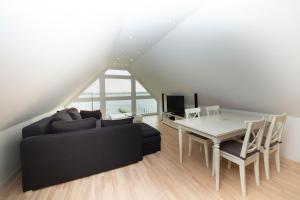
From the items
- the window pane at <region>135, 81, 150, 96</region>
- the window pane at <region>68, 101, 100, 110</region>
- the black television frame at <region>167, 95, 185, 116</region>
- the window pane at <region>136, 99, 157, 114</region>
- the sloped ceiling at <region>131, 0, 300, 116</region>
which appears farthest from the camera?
the window pane at <region>136, 99, 157, 114</region>

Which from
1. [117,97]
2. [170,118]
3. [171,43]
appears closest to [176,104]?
[170,118]

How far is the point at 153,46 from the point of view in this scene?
10.4 ft

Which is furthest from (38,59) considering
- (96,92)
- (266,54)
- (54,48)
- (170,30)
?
(96,92)

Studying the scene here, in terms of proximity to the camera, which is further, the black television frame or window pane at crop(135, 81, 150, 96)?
window pane at crop(135, 81, 150, 96)

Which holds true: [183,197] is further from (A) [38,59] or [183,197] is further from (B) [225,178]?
(A) [38,59]

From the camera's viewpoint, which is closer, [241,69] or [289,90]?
[289,90]

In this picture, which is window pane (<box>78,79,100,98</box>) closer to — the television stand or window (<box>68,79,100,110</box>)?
window (<box>68,79,100,110</box>)

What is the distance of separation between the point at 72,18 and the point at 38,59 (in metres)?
0.42

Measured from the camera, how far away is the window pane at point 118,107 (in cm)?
617

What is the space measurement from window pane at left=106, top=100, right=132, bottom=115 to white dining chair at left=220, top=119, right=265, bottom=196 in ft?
A: 16.4

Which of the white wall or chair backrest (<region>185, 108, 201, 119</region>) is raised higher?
chair backrest (<region>185, 108, 201, 119</region>)

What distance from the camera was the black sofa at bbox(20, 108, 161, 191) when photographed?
5.83ft

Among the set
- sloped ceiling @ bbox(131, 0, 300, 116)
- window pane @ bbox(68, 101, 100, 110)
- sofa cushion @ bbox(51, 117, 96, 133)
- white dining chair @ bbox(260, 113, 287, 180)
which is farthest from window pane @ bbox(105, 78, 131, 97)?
white dining chair @ bbox(260, 113, 287, 180)

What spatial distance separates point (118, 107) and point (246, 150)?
540 centimetres
